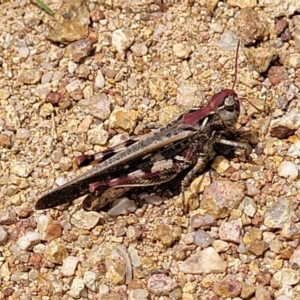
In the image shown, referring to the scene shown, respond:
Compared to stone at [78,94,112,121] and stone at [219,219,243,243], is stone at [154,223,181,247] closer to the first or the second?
stone at [219,219,243,243]

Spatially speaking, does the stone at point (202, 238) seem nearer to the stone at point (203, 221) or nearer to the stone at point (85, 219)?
the stone at point (203, 221)

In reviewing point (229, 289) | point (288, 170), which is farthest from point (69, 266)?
point (288, 170)

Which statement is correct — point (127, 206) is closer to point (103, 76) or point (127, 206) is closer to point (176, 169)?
point (176, 169)

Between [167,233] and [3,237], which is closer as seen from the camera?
[167,233]

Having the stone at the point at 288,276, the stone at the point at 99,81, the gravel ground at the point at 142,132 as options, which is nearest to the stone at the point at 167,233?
the gravel ground at the point at 142,132

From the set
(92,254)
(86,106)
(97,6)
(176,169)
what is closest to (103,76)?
(86,106)

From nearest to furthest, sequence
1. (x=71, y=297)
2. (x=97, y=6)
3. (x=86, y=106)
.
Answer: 1. (x=71, y=297)
2. (x=86, y=106)
3. (x=97, y=6)

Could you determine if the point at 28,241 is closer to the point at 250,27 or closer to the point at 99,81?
the point at 99,81
